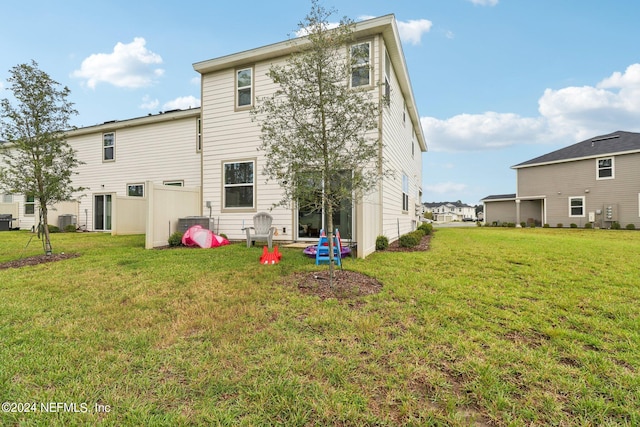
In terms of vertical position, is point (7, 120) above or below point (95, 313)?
above

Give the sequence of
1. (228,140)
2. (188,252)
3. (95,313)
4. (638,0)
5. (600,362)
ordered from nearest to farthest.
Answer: (600,362), (95,313), (188,252), (638,0), (228,140)

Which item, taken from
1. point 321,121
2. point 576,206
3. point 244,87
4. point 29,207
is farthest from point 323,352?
point 576,206

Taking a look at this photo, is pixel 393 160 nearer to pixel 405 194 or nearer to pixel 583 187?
pixel 405 194

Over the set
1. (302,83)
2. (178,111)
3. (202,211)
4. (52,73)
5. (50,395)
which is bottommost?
(50,395)

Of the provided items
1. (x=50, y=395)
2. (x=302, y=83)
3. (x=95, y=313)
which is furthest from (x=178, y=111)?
(x=50, y=395)

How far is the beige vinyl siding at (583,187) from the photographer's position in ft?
55.5

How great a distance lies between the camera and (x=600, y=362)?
2.13m

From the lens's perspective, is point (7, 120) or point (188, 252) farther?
point (188, 252)

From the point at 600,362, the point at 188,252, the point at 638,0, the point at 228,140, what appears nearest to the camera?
the point at 600,362

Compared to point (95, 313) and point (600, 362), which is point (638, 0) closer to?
point (600, 362)

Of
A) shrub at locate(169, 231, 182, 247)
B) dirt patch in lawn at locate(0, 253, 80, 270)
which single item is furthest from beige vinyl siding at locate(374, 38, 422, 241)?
dirt patch in lawn at locate(0, 253, 80, 270)

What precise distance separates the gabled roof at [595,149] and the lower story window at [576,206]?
8.71 feet

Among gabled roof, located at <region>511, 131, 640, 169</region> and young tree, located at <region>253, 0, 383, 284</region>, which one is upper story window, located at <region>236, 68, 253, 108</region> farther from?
gabled roof, located at <region>511, 131, 640, 169</region>

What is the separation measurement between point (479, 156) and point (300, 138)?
22.0 meters
